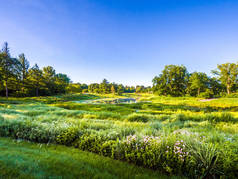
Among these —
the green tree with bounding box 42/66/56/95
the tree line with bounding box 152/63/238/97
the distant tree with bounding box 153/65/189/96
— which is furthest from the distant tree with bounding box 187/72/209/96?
the green tree with bounding box 42/66/56/95

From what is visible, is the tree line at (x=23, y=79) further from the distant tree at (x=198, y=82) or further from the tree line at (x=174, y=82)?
the distant tree at (x=198, y=82)

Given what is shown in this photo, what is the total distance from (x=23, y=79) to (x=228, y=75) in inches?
3125

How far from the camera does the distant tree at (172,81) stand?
3691cm

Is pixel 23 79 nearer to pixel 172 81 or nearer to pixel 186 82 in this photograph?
pixel 172 81

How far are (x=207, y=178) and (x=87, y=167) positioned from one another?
8.42 ft

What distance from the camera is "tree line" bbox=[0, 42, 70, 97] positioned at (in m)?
30.0

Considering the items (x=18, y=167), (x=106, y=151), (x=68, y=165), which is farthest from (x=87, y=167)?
(x=18, y=167)

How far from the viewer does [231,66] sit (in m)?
37.1

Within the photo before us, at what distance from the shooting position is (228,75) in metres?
37.5

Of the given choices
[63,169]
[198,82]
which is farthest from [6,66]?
[198,82]

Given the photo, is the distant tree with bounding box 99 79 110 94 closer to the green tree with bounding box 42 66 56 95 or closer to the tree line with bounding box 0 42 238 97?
the green tree with bounding box 42 66 56 95

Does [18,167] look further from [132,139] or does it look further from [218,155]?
[218,155]

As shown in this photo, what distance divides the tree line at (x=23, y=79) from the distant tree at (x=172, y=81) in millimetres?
47281

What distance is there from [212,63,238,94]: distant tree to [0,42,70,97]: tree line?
70.4m
